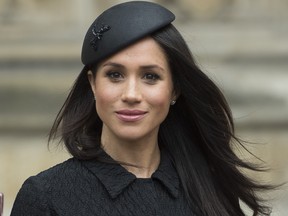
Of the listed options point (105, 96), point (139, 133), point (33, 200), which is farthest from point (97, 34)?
point (33, 200)

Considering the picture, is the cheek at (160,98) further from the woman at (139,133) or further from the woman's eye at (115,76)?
the woman's eye at (115,76)

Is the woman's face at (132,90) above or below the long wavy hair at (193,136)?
above

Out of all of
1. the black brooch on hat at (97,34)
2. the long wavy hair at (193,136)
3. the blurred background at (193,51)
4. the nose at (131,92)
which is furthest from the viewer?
the blurred background at (193,51)

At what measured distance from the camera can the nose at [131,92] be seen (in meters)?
3.10

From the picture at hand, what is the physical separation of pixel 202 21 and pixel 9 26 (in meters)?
1.42

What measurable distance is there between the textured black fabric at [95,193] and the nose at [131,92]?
272mm

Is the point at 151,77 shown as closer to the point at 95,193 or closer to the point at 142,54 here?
the point at 142,54

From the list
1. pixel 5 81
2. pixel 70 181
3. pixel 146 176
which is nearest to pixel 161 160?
pixel 146 176

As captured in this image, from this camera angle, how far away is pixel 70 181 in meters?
3.22

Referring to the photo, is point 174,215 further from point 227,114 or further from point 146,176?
point 227,114

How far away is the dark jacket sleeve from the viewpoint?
3143 millimetres

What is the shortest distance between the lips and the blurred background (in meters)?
4.36

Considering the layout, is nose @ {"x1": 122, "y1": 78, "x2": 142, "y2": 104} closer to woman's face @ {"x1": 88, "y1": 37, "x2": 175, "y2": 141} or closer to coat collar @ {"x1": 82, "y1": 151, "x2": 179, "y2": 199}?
woman's face @ {"x1": 88, "y1": 37, "x2": 175, "y2": 141}

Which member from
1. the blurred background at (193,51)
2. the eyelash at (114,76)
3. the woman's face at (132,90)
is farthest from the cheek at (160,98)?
the blurred background at (193,51)
